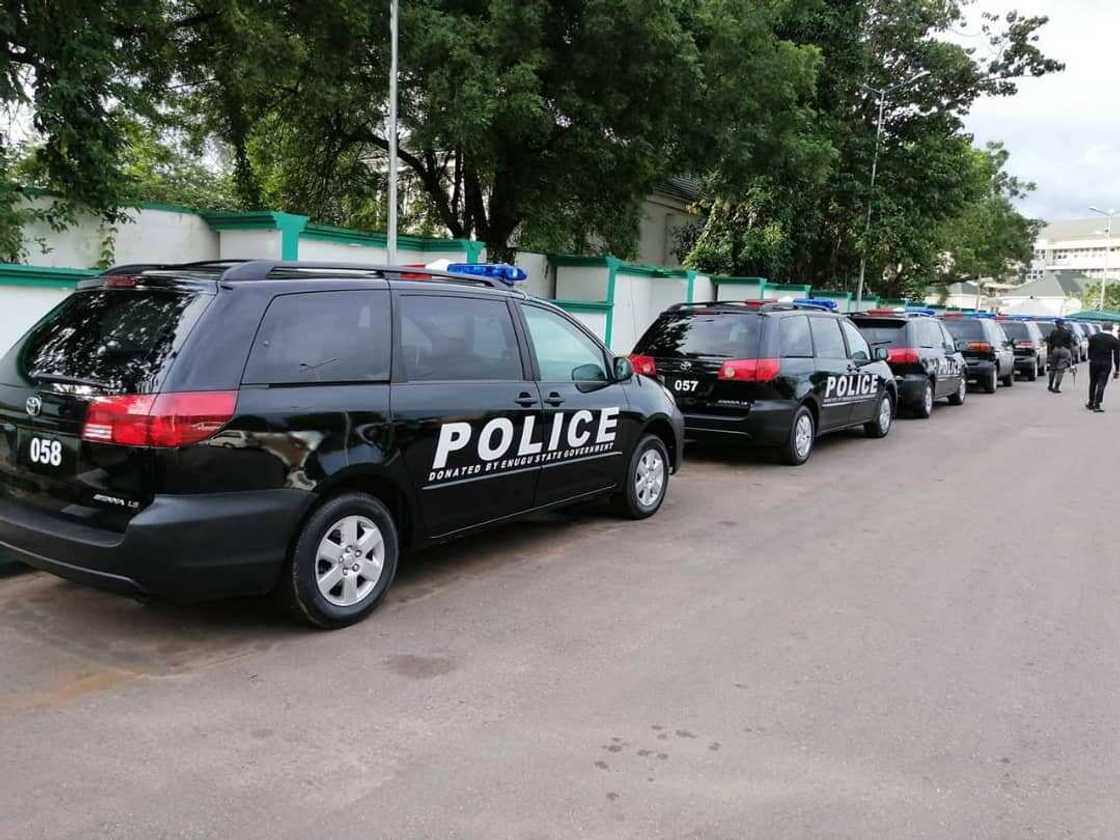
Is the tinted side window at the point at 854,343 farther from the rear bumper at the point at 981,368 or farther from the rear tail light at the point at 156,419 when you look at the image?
the rear bumper at the point at 981,368

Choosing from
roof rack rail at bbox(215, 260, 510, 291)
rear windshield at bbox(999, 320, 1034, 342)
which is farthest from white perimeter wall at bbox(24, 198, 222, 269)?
rear windshield at bbox(999, 320, 1034, 342)

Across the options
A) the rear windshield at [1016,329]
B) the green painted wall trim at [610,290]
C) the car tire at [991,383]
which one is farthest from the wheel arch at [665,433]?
the rear windshield at [1016,329]

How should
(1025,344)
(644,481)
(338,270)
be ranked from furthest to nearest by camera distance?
1. (1025,344)
2. (644,481)
3. (338,270)

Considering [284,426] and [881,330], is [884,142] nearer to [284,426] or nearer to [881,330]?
[881,330]

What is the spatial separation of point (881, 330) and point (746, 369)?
6575mm

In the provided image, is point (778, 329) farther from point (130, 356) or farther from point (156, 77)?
point (156, 77)

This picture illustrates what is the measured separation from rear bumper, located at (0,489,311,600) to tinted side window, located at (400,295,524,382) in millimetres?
1081

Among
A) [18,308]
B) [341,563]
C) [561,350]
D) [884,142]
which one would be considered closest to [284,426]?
[341,563]

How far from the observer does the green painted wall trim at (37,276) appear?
7516mm

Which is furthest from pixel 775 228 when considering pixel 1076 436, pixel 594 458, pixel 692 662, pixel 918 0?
pixel 692 662

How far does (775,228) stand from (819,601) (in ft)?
64.6

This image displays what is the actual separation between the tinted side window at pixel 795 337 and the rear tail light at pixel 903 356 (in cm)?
503

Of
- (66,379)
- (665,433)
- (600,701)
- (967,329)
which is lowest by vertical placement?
(600,701)

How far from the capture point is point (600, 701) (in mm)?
3855
